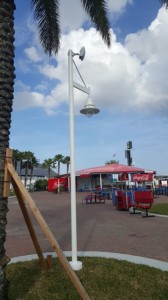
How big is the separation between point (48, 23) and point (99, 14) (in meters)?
1.38

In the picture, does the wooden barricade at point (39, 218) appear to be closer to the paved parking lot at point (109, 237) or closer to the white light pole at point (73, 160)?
the white light pole at point (73, 160)

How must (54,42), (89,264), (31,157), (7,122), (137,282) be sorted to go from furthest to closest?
1. (31,157)
2. (54,42)
3. (89,264)
4. (137,282)
5. (7,122)

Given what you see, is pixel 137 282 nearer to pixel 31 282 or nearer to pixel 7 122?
pixel 31 282

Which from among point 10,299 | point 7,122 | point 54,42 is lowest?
point 10,299

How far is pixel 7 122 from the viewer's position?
4824mm

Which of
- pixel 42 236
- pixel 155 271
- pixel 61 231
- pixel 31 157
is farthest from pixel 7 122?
pixel 31 157

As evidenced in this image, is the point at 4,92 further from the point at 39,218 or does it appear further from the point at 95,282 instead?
the point at 95,282

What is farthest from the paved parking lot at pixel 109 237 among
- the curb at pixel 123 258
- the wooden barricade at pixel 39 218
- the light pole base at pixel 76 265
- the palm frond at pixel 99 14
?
the palm frond at pixel 99 14

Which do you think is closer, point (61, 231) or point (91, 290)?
point (91, 290)

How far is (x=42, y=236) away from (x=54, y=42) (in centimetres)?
591

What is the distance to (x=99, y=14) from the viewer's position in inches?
320

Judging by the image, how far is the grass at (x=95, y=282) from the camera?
5094 millimetres

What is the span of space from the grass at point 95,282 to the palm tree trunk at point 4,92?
0.80m

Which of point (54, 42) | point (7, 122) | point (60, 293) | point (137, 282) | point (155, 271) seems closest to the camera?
point (7, 122)
